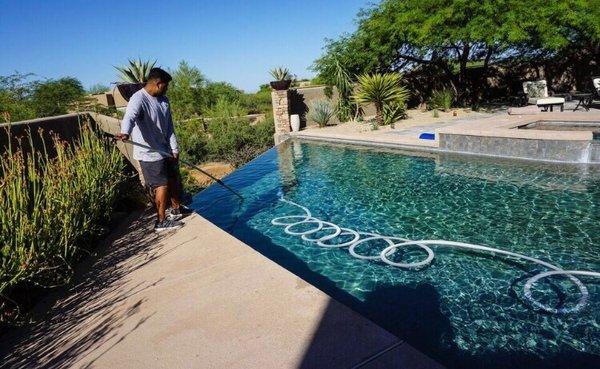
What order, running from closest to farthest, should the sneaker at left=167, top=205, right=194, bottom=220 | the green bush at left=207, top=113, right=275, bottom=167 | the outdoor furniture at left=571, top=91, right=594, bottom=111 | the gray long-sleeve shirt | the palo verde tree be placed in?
the gray long-sleeve shirt → the sneaker at left=167, top=205, right=194, bottom=220 → the palo verde tree → the outdoor furniture at left=571, top=91, right=594, bottom=111 → the green bush at left=207, top=113, right=275, bottom=167

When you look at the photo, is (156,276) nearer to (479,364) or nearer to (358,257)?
(358,257)

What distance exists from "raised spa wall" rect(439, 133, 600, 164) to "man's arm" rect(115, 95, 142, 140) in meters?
6.76

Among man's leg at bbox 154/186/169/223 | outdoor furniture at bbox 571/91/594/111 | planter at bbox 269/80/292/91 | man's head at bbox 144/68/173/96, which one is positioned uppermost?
planter at bbox 269/80/292/91

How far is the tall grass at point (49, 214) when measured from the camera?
8.96 feet

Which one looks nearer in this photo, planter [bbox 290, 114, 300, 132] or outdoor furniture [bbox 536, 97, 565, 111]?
outdoor furniture [bbox 536, 97, 565, 111]

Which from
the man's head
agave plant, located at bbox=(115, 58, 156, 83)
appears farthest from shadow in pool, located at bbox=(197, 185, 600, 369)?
agave plant, located at bbox=(115, 58, 156, 83)

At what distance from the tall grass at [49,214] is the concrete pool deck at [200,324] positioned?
33 centimetres

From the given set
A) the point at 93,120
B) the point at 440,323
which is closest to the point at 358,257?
the point at 440,323

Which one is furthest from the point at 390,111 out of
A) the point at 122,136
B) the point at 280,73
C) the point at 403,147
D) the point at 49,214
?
the point at 49,214

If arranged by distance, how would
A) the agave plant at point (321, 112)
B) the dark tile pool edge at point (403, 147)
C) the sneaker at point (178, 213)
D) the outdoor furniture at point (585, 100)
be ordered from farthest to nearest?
1. the agave plant at point (321, 112)
2. the outdoor furniture at point (585, 100)
3. the dark tile pool edge at point (403, 147)
4. the sneaker at point (178, 213)

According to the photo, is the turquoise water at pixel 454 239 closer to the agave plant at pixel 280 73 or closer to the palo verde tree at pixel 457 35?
the palo verde tree at pixel 457 35

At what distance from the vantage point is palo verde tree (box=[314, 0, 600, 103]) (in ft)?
34.9

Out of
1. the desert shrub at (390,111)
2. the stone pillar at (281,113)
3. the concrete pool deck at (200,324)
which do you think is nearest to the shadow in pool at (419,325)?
the concrete pool deck at (200,324)

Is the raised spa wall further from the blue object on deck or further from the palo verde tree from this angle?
the palo verde tree
